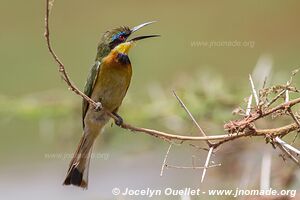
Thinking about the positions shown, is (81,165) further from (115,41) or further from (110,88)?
(115,41)

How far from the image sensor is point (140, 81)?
7.13m

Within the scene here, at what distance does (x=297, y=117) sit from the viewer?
9.29 feet

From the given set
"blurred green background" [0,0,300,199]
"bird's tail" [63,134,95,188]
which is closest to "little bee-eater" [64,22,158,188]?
"bird's tail" [63,134,95,188]

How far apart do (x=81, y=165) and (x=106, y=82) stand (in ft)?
1.08

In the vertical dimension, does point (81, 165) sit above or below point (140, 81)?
Answer: below

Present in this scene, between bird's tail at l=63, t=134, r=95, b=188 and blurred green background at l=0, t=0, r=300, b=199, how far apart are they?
49 cm

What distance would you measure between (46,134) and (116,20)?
3792 mm

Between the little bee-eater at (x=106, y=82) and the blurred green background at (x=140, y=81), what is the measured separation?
34 cm

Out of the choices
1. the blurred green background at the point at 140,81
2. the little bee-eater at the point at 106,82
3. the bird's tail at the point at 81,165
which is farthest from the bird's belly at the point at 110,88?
the blurred green background at the point at 140,81

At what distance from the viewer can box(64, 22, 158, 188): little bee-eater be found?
3.86 meters

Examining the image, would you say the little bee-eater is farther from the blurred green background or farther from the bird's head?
the blurred green background

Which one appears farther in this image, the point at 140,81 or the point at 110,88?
the point at 140,81

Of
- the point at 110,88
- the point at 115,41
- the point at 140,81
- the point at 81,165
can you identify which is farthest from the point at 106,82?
the point at 140,81

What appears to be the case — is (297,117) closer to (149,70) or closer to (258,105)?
(258,105)
